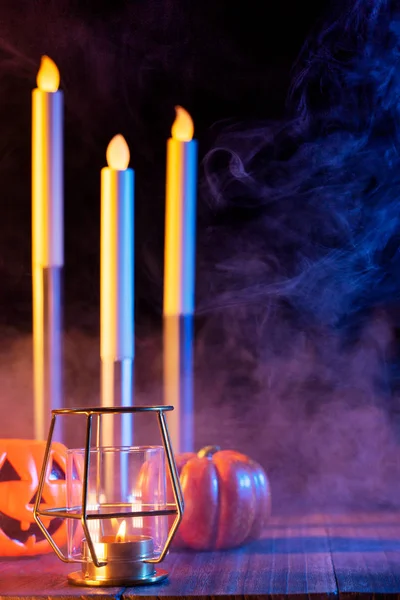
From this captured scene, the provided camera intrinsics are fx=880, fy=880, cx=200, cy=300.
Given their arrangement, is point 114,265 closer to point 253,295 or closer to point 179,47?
point 253,295

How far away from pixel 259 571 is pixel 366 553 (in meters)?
0.16

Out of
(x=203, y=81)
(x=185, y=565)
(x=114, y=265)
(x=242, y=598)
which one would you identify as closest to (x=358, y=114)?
(x=203, y=81)

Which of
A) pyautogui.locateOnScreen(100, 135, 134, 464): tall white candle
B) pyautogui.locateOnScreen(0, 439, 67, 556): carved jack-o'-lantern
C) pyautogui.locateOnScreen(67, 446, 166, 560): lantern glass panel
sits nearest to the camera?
pyautogui.locateOnScreen(67, 446, 166, 560): lantern glass panel

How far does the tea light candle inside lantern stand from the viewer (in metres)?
0.83

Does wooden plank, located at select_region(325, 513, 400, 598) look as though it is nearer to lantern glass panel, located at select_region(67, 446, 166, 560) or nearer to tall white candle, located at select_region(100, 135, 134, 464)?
lantern glass panel, located at select_region(67, 446, 166, 560)

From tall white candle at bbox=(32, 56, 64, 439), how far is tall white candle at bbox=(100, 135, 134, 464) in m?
0.08

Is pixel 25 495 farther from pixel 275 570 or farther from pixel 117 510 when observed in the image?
pixel 275 570

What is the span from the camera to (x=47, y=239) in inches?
48.3

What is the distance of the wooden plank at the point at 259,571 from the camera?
78 centimetres

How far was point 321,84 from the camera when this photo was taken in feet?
5.08

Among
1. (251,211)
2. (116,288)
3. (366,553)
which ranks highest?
(251,211)

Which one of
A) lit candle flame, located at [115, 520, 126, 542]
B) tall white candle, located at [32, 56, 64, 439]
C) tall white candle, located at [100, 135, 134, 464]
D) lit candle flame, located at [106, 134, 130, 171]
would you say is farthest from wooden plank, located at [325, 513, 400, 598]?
lit candle flame, located at [106, 134, 130, 171]

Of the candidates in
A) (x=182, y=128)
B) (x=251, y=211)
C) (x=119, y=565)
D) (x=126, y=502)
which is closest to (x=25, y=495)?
(x=126, y=502)

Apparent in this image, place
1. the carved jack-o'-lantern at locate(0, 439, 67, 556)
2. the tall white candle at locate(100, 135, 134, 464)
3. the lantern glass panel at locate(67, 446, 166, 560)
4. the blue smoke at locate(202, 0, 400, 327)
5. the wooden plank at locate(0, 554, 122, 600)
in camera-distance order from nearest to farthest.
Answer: the wooden plank at locate(0, 554, 122, 600), the lantern glass panel at locate(67, 446, 166, 560), the carved jack-o'-lantern at locate(0, 439, 67, 556), the tall white candle at locate(100, 135, 134, 464), the blue smoke at locate(202, 0, 400, 327)
